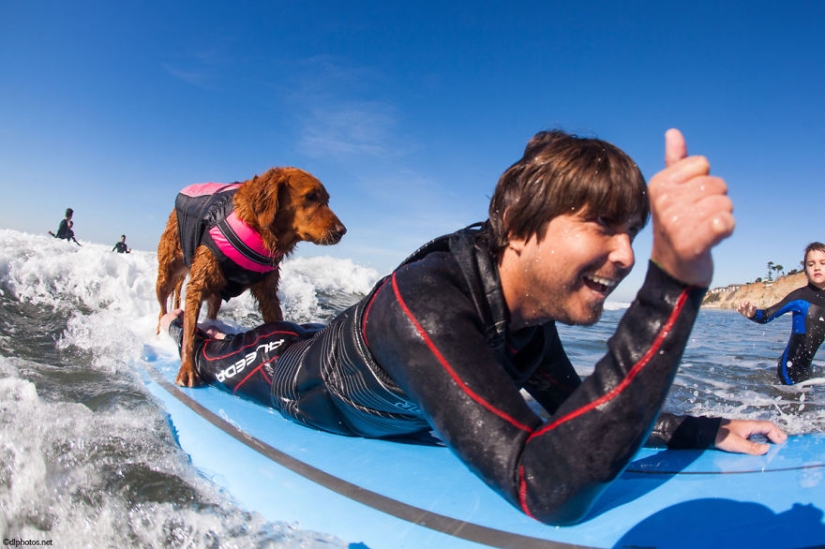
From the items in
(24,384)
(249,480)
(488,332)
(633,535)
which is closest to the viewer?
(633,535)

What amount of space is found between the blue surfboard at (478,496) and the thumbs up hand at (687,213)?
Answer: 2.76 feet

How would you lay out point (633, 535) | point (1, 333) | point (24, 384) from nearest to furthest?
point (633, 535), point (24, 384), point (1, 333)

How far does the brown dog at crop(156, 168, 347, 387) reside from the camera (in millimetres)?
3338

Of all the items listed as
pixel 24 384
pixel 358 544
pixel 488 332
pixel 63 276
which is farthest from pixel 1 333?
pixel 488 332

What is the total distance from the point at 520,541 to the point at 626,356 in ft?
2.31

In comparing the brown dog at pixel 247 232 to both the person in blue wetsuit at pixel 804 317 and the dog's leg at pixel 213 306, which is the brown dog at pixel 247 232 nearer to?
the dog's leg at pixel 213 306

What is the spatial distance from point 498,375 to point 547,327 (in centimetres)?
85

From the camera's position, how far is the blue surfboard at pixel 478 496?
4.29 feet

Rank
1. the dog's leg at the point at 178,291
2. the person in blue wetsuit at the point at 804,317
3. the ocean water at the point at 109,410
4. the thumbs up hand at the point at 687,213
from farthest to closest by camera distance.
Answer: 1. the person in blue wetsuit at the point at 804,317
2. the dog's leg at the point at 178,291
3. the ocean water at the point at 109,410
4. the thumbs up hand at the point at 687,213

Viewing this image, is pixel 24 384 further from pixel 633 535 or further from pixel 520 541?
pixel 633 535

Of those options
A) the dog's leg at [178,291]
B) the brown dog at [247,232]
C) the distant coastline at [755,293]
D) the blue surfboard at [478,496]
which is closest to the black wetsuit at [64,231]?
the dog's leg at [178,291]

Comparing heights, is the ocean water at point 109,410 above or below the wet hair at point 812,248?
below

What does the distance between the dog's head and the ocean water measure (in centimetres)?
49

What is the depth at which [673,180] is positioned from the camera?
842 millimetres
